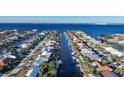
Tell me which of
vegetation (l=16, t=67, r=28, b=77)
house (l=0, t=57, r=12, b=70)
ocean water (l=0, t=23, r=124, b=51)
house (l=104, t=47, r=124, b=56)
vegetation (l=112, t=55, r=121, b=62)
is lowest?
vegetation (l=16, t=67, r=28, b=77)

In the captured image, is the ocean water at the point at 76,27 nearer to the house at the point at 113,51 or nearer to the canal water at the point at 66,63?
the canal water at the point at 66,63

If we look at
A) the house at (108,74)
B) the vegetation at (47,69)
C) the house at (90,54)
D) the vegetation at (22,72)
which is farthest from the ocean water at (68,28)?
the vegetation at (22,72)

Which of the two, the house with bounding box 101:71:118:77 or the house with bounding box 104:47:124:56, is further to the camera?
the house with bounding box 104:47:124:56

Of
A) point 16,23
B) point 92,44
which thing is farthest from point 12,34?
point 92,44

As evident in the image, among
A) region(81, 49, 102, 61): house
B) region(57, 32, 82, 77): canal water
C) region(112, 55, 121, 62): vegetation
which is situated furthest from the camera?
region(81, 49, 102, 61): house

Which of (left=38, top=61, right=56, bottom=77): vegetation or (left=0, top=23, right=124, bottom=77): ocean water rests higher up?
(left=0, top=23, right=124, bottom=77): ocean water

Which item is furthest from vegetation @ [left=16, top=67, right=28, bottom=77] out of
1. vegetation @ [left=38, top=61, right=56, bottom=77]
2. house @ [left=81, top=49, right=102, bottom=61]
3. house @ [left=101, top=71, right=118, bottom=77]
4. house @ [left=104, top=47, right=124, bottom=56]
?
house @ [left=104, top=47, right=124, bottom=56]

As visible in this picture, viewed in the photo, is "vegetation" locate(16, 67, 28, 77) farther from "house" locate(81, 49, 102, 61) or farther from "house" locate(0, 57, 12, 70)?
"house" locate(81, 49, 102, 61)
